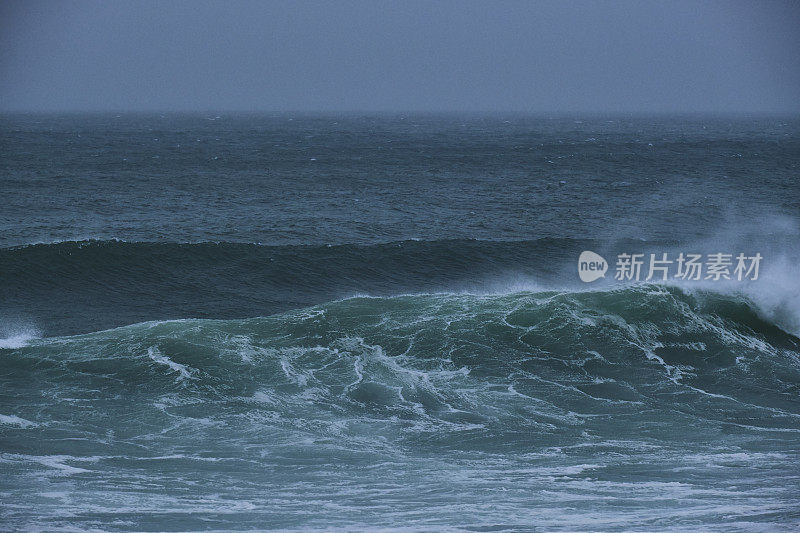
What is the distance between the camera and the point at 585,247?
40781 mm

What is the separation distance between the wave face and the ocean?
71mm

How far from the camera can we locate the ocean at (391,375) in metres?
13.7

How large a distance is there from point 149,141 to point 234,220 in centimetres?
7322

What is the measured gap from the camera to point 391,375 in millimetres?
20578

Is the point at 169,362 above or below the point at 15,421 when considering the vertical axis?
above

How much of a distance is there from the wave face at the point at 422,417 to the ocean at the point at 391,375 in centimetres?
7

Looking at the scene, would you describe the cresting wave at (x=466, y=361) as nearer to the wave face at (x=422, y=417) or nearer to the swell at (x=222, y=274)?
the wave face at (x=422, y=417)

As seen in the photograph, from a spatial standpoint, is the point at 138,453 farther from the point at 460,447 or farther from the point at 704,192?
the point at 704,192

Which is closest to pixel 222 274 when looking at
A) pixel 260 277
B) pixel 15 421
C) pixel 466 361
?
pixel 260 277

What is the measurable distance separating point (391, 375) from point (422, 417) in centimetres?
266

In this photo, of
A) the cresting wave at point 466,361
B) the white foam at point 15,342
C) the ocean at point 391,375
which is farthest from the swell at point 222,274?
the cresting wave at point 466,361

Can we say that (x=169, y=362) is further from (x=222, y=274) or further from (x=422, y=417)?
(x=222, y=274)

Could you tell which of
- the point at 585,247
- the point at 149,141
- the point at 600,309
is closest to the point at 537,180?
the point at 585,247

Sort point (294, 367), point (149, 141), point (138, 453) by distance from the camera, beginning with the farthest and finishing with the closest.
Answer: point (149, 141), point (294, 367), point (138, 453)
